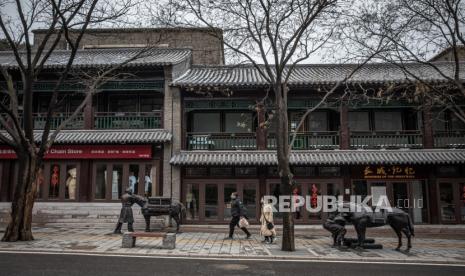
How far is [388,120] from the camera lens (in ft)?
69.1

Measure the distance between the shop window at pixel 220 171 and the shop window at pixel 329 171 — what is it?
14.2 ft

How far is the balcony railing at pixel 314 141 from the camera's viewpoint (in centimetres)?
1956

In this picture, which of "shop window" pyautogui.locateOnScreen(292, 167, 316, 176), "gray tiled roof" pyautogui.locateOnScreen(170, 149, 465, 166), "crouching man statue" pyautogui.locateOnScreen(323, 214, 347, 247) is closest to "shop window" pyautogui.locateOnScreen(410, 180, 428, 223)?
"gray tiled roof" pyautogui.locateOnScreen(170, 149, 465, 166)

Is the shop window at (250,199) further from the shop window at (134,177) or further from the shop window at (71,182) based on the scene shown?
the shop window at (71,182)

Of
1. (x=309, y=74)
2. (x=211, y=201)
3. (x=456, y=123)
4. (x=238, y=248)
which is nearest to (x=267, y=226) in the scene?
(x=238, y=248)

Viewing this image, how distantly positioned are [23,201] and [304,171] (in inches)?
470

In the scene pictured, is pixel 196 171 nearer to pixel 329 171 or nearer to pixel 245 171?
pixel 245 171

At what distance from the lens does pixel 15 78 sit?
66.6 feet

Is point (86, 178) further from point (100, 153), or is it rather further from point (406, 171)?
point (406, 171)

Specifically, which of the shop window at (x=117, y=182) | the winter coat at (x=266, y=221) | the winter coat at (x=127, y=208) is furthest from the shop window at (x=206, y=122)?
the winter coat at (x=266, y=221)

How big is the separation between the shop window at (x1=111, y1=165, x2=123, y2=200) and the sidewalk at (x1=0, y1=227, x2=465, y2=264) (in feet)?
11.5

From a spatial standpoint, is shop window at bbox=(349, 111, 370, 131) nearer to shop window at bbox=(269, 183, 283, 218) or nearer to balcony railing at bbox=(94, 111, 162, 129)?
shop window at bbox=(269, 183, 283, 218)

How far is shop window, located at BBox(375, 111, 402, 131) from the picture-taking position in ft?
68.8

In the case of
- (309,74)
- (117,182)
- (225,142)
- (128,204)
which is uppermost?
(309,74)
